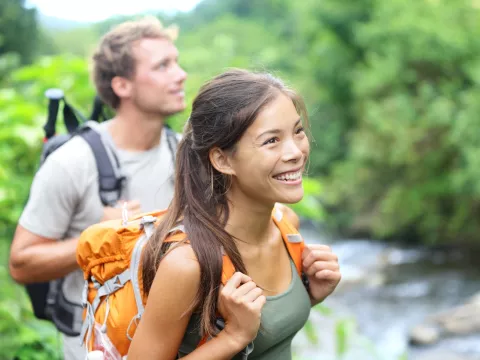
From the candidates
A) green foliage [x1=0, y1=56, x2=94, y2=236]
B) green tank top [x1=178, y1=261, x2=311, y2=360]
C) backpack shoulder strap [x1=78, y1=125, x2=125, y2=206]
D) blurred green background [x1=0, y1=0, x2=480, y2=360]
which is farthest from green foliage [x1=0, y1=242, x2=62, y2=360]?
blurred green background [x1=0, y1=0, x2=480, y2=360]

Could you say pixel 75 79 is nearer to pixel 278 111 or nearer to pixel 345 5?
pixel 278 111

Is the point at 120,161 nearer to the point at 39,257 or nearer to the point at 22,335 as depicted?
the point at 39,257

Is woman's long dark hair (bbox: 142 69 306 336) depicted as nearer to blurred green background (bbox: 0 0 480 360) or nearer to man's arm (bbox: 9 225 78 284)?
man's arm (bbox: 9 225 78 284)

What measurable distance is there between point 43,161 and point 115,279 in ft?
3.58

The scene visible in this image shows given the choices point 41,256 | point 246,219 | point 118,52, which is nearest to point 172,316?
point 246,219

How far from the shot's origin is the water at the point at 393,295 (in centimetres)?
1117

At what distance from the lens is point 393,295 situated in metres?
14.3

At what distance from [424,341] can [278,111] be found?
10.7m

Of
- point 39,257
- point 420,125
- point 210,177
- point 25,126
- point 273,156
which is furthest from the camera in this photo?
point 420,125

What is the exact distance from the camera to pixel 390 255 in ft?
57.9

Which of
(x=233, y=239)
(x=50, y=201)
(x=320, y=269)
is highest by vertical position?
(x=233, y=239)

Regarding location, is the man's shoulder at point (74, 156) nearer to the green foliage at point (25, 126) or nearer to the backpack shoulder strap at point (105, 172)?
the backpack shoulder strap at point (105, 172)

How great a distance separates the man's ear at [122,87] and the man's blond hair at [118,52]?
22 mm

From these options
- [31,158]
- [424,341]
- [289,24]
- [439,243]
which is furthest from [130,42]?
[289,24]
